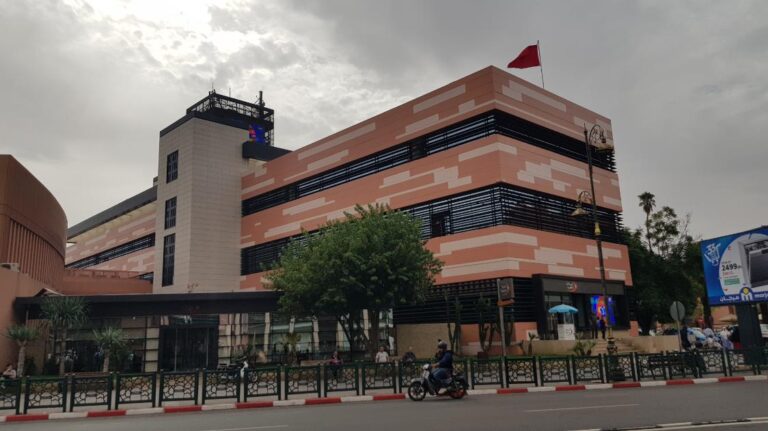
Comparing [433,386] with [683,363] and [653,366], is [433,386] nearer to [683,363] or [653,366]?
[653,366]

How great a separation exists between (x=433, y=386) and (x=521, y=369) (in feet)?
18.6

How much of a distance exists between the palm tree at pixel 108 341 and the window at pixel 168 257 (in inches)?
812

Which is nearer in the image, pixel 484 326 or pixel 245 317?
pixel 484 326

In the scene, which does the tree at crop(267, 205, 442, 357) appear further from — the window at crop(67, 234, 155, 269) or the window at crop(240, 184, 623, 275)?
the window at crop(67, 234, 155, 269)

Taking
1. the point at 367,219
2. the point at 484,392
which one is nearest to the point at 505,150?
the point at 367,219

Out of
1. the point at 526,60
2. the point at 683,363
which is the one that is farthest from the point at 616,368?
the point at 526,60

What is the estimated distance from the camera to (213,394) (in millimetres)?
20766

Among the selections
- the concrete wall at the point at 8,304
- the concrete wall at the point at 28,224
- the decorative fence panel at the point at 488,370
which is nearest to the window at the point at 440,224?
the decorative fence panel at the point at 488,370

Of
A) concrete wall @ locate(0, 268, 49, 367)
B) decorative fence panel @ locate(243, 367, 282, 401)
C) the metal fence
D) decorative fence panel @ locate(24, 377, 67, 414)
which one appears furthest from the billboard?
concrete wall @ locate(0, 268, 49, 367)

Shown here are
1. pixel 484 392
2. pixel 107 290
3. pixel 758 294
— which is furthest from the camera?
pixel 107 290

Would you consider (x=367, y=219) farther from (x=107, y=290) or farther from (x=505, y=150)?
(x=107, y=290)

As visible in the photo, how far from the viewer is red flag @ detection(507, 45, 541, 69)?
37406 millimetres

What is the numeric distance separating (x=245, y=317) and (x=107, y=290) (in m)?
27.5

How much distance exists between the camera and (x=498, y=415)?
490 inches
